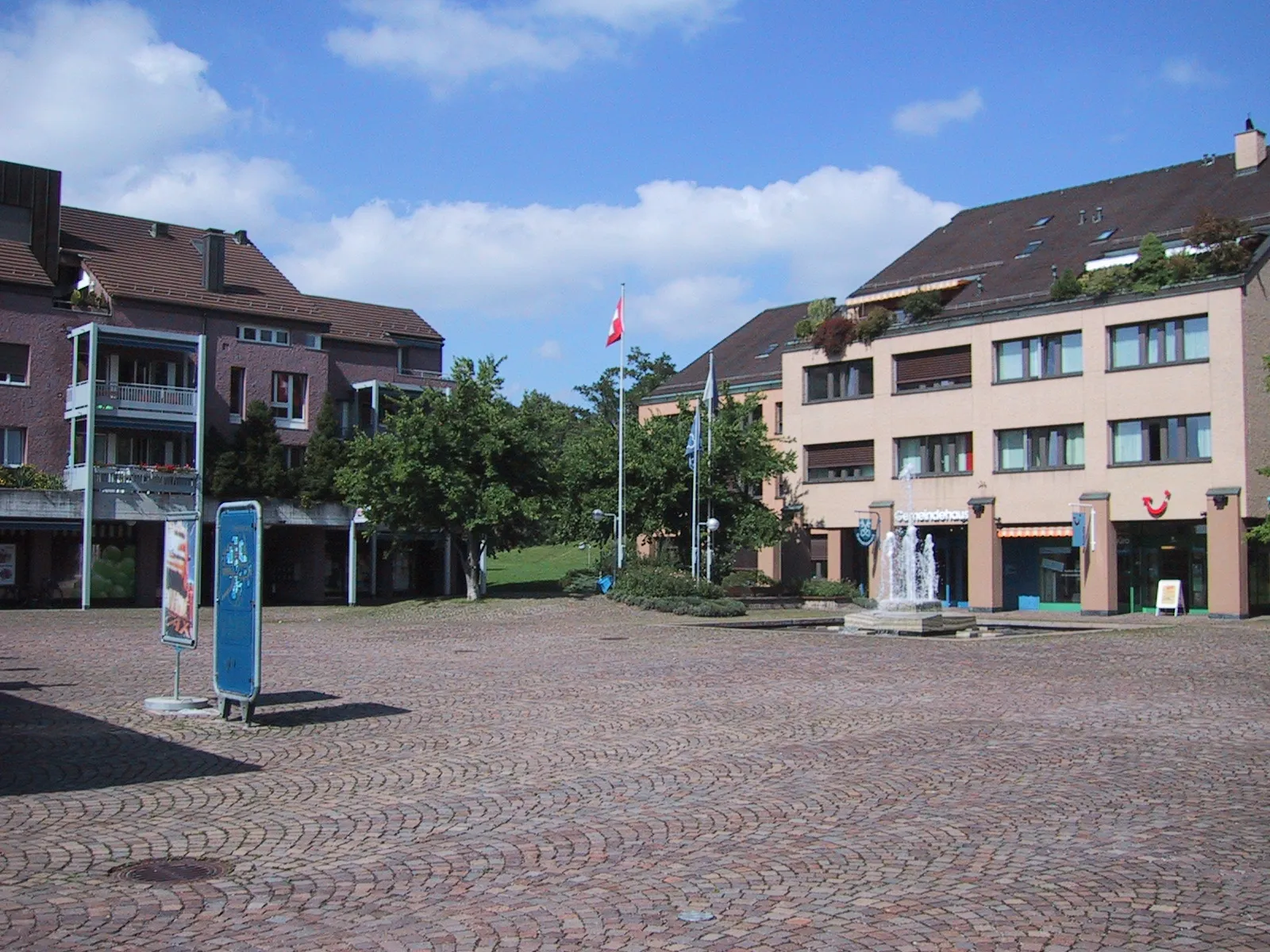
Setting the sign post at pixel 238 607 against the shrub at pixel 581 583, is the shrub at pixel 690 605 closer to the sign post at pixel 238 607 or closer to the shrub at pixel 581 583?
the shrub at pixel 581 583

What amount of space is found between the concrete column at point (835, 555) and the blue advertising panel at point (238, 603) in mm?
38608

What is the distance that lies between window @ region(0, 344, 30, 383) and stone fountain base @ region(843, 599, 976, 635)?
2861cm

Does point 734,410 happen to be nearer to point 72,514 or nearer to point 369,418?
point 369,418

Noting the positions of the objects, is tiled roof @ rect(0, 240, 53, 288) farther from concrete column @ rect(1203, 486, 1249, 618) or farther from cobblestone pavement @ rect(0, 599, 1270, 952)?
concrete column @ rect(1203, 486, 1249, 618)

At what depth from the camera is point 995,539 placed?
4566 centimetres

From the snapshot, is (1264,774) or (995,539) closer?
(1264,774)

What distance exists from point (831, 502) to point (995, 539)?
294 inches

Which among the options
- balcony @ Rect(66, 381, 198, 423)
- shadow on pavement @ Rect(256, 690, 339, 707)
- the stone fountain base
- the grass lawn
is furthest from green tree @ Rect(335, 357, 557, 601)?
shadow on pavement @ Rect(256, 690, 339, 707)

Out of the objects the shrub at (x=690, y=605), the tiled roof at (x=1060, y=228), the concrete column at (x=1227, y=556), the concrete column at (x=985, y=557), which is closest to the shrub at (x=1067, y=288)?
the tiled roof at (x=1060, y=228)

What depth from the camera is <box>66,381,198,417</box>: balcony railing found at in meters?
43.0

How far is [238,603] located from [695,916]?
8.01 metres

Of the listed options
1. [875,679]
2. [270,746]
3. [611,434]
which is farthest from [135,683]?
[611,434]

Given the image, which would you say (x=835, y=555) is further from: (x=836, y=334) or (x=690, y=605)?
(x=690, y=605)

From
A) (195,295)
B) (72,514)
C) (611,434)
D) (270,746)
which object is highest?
(195,295)
